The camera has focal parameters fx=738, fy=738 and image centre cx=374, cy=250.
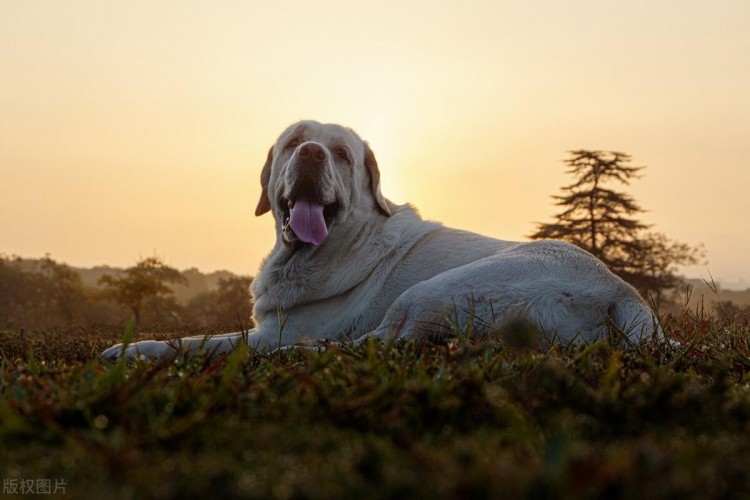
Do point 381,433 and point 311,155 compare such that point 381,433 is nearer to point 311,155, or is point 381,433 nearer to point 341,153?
point 311,155

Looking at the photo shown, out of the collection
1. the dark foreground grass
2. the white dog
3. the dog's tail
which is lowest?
the dark foreground grass

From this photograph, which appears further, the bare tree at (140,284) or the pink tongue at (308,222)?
the bare tree at (140,284)

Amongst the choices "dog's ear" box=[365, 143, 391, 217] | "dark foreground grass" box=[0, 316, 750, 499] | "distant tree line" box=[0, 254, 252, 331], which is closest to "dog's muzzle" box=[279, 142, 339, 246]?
"dog's ear" box=[365, 143, 391, 217]

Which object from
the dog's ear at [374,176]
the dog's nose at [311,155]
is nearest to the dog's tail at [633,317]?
the dog's ear at [374,176]

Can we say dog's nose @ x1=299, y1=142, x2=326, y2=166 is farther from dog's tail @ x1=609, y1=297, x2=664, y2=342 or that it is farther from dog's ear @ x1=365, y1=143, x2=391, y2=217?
dog's tail @ x1=609, y1=297, x2=664, y2=342

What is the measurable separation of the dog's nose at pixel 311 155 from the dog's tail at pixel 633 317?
7.67ft

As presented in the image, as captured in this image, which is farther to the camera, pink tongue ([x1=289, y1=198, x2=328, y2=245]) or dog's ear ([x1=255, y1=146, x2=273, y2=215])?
dog's ear ([x1=255, y1=146, x2=273, y2=215])

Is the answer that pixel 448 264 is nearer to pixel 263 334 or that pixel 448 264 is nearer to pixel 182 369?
pixel 263 334

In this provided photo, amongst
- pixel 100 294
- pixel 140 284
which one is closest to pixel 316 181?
pixel 140 284

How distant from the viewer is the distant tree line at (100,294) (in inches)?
731

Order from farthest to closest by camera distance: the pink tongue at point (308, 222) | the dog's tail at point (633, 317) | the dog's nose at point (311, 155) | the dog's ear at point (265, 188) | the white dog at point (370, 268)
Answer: the dog's ear at point (265, 188) → the pink tongue at point (308, 222) → the dog's nose at point (311, 155) → the white dog at point (370, 268) → the dog's tail at point (633, 317)

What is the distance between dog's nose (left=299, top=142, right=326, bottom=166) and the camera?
549 centimetres

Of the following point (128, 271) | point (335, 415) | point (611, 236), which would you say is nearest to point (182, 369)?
point (335, 415)

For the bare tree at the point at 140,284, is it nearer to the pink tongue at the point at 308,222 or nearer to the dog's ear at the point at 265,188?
the dog's ear at the point at 265,188
